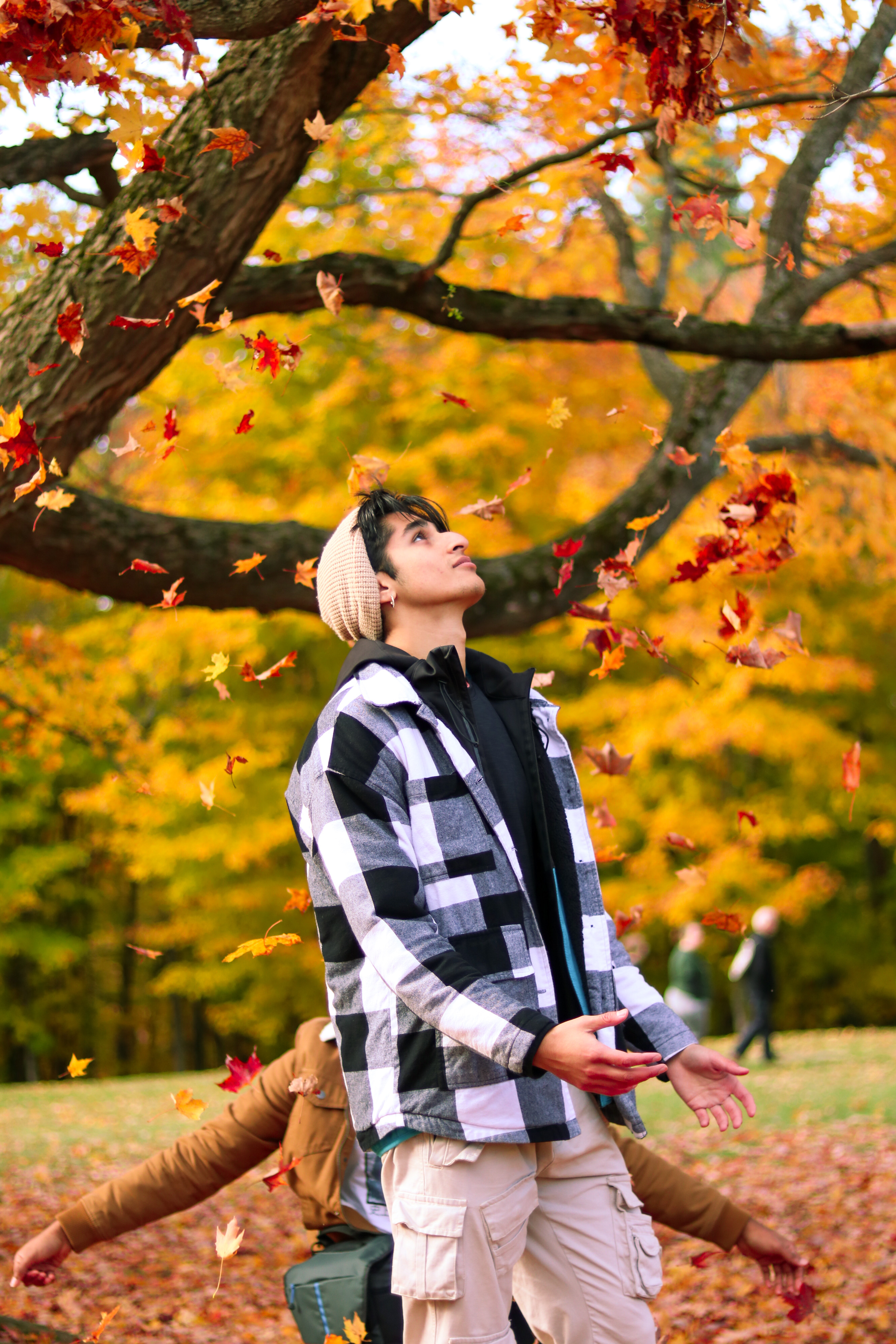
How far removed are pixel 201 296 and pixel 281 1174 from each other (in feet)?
7.42

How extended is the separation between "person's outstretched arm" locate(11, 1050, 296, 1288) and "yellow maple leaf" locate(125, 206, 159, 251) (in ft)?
7.39

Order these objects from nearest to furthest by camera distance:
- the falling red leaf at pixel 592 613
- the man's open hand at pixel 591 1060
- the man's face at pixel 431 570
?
1. the man's open hand at pixel 591 1060
2. the man's face at pixel 431 570
3. the falling red leaf at pixel 592 613

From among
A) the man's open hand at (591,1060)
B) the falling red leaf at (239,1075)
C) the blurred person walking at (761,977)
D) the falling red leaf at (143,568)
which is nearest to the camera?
the man's open hand at (591,1060)

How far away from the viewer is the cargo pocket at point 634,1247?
7.18 ft

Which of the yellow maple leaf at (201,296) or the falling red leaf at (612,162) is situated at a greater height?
the falling red leaf at (612,162)

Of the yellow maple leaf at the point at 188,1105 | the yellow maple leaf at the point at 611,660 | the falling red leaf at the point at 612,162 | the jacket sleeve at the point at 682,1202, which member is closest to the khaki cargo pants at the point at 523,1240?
the jacket sleeve at the point at 682,1202

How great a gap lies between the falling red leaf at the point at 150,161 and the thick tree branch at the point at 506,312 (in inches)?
44.0

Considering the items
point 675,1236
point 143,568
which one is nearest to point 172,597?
point 143,568

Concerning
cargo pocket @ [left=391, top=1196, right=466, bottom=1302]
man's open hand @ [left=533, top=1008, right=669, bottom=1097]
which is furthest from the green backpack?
man's open hand @ [left=533, top=1008, right=669, bottom=1097]

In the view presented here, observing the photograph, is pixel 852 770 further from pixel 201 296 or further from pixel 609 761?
pixel 201 296

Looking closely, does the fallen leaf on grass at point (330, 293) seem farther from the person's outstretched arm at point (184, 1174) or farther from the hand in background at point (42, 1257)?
the hand in background at point (42, 1257)

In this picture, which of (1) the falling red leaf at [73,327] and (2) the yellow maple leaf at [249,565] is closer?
(1) the falling red leaf at [73,327]

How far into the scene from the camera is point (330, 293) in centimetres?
386

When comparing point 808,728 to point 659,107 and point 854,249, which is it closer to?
point 854,249
